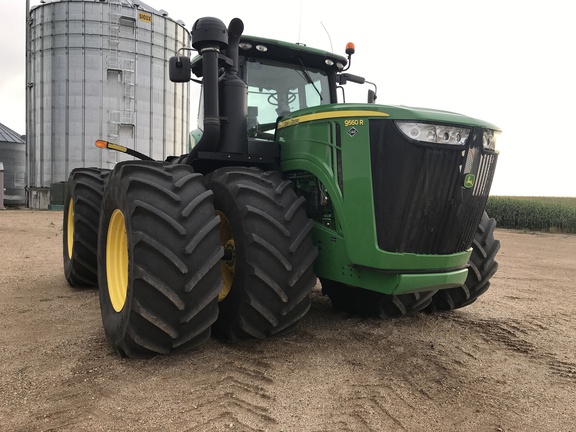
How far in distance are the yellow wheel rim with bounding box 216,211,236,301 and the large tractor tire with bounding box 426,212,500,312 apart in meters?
2.08

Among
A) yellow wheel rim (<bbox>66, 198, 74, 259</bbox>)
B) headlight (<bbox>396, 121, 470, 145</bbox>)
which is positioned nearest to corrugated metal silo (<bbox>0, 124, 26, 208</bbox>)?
yellow wheel rim (<bbox>66, 198, 74, 259</bbox>)

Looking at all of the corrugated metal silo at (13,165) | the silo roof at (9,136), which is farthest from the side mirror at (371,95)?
the silo roof at (9,136)

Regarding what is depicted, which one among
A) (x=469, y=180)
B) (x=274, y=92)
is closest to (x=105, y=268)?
(x=274, y=92)

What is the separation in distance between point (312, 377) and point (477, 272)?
2133 millimetres

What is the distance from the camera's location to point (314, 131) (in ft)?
12.2

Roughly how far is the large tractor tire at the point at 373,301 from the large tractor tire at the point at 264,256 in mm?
842

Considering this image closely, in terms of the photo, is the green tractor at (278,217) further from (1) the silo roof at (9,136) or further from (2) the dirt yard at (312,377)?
(1) the silo roof at (9,136)

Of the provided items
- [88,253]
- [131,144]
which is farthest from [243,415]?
[131,144]

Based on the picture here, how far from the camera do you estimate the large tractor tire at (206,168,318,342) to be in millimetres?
3336

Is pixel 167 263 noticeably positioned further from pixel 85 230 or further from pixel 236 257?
pixel 85 230

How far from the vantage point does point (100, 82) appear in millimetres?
20750

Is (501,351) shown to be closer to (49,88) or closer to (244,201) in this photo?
(244,201)

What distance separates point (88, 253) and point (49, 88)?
18735 millimetres

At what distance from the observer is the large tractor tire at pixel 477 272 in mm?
4535
